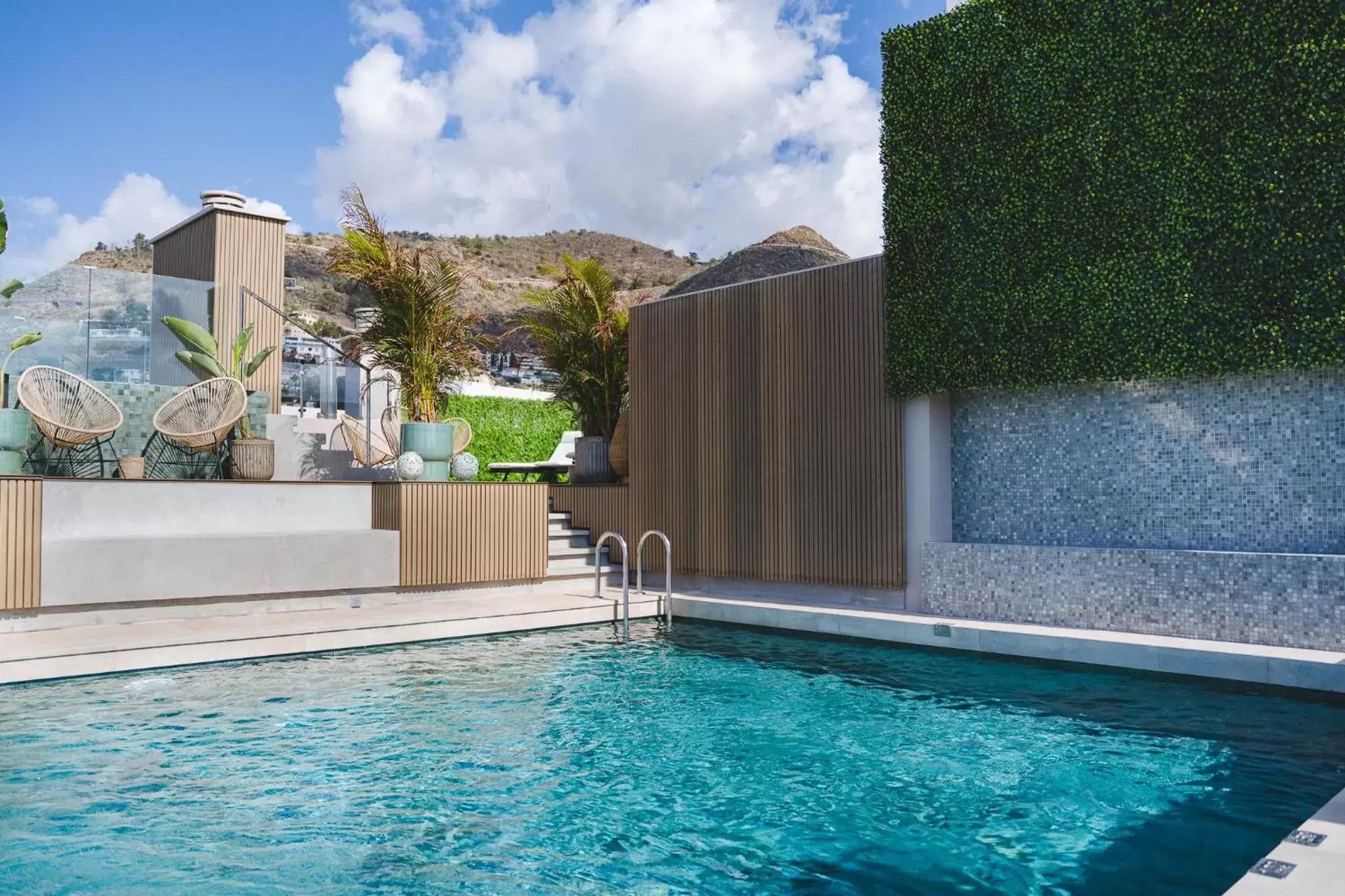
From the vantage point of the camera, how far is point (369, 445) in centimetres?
1143

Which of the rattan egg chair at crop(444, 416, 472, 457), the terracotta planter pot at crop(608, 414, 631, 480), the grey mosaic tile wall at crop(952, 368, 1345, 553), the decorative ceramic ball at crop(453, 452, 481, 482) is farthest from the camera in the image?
the terracotta planter pot at crop(608, 414, 631, 480)

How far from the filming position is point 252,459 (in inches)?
366

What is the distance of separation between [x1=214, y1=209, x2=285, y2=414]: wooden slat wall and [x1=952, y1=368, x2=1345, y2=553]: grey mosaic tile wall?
763cm

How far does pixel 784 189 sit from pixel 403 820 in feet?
230

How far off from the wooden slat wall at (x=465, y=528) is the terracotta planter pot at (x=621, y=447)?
1459mm

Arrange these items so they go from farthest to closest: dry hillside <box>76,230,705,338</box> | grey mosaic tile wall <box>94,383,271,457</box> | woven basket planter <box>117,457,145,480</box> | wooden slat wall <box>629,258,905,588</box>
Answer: dry hillside <box>76,230,705,338</box>
grey mosaic tile wall <box>94,383,271,457</box>
woven basket planter <box>117,457,145,480</box>
wooden slat wall <box>629,258,905,588</box>

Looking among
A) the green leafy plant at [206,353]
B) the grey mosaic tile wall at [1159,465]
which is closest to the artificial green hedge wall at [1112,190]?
the grey mosaic tile wall at [1159,465]

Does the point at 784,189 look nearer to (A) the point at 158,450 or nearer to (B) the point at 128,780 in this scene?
(A) the point at 158,450

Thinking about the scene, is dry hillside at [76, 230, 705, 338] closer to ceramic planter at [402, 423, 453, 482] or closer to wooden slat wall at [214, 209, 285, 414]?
wooden slat wall at [214, 209, 285, 414]

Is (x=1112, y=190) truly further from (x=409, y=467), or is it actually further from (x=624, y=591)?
(x=409, y=467)

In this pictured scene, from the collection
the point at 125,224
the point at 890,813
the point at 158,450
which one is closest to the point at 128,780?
the point at 890,813

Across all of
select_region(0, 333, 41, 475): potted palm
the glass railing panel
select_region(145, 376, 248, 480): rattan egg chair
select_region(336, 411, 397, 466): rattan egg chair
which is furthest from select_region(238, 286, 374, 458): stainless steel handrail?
select_region(0, 333, 41, 475): potted palm

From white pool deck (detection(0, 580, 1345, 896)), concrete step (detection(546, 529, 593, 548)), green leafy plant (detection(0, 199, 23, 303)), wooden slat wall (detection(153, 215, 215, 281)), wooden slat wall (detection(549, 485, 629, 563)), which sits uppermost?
wooden slat wall (detection(153, 215, 215, 281))

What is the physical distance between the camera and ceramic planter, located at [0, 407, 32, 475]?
798 centimetres
